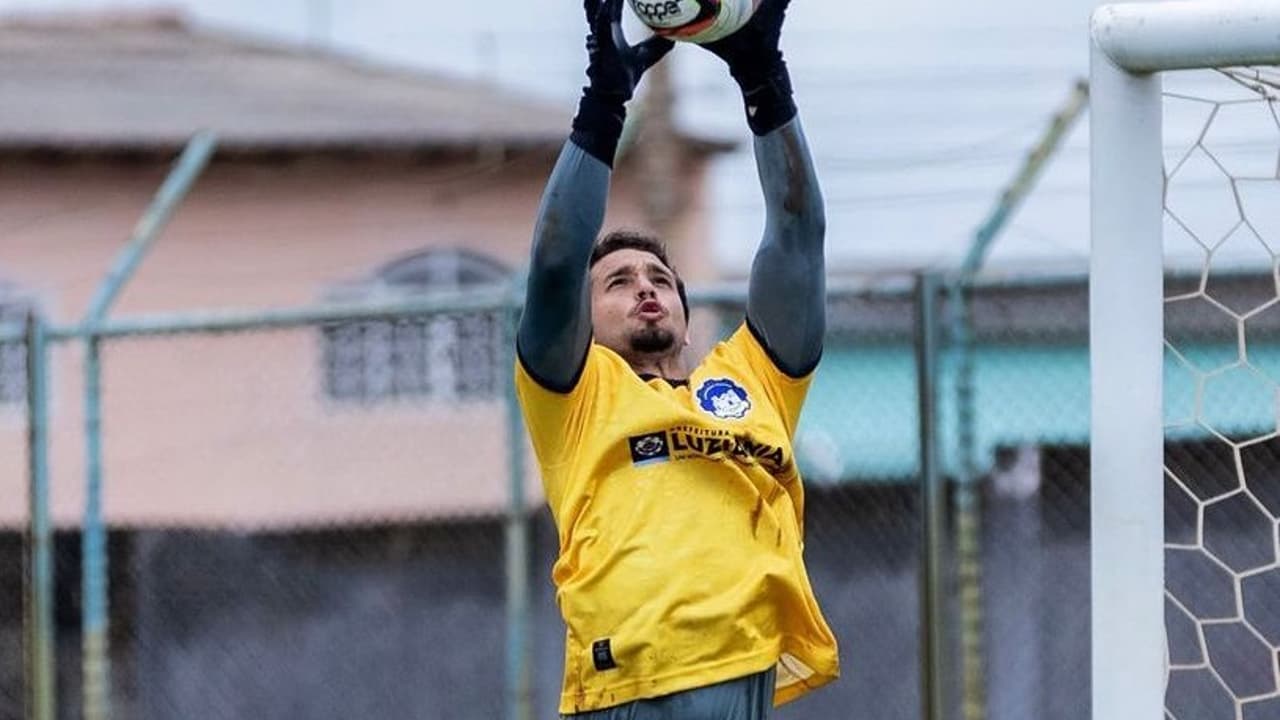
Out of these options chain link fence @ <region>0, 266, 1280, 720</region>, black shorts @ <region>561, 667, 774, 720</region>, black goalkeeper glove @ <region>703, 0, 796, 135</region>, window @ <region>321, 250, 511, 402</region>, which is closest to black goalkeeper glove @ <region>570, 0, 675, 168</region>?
black goalkeeper glove @ <region>703, 0, 796, 135</region>

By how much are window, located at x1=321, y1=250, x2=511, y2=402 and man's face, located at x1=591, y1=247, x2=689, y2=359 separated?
355 centimetres

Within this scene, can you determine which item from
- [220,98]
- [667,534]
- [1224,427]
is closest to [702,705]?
[667,534]

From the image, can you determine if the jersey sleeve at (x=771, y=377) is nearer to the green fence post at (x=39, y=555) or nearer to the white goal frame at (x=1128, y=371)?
the white goal frame at (x=1128, y=371)

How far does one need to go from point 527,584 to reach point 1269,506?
3.06 metres

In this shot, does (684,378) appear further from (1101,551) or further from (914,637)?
(914,637)

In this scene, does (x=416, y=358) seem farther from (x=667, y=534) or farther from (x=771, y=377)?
(x=667, y=534)

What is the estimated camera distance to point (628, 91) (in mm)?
4344

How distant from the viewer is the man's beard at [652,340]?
4586 millimetres

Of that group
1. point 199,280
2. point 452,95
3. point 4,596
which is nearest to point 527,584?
point 4,596

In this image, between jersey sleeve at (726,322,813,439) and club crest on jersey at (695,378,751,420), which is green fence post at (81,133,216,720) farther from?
club crest on jersey at (695,378,751,420)

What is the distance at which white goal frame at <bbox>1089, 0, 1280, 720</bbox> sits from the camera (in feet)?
14.3

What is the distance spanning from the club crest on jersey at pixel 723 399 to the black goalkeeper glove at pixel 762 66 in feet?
1.60

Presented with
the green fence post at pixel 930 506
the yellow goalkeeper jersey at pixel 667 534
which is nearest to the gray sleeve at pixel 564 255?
the yellow goalkeeper jersey at pixel 667 534

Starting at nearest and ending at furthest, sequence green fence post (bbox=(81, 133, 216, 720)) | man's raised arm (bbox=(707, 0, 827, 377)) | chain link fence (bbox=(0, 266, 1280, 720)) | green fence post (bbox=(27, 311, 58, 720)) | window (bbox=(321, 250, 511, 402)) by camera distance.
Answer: man's raised arm (bbox=(707, 0, 827, 377)), chain link fence (bbox=(0, 266, 1280, 720)), green fence post (bbox=(81, 133, 216, 720)), green fence post (bbox=(27, 311, 58, 720)), window (bbox=(321, 250, 511, 402))
